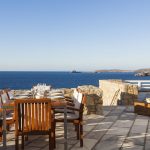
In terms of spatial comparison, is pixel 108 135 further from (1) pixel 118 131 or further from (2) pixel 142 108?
(2) pixel 142 108

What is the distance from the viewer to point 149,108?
318 inches

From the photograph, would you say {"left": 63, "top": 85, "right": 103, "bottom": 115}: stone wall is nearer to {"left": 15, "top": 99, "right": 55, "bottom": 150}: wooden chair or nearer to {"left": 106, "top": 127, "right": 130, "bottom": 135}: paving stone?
{"left": 106, "top": 127, "right": 130, "bottom": 135}: paving stone

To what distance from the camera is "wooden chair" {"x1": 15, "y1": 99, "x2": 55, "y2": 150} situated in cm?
438

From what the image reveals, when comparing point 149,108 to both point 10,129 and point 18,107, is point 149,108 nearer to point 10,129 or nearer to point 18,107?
point 10,129

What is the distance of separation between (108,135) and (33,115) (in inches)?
76.0

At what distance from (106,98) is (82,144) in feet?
25.5

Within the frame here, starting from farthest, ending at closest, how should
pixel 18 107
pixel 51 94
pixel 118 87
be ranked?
1. pixel 118 87
2. pixel 51 94
3. pixel 18 107

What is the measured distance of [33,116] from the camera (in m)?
4.41

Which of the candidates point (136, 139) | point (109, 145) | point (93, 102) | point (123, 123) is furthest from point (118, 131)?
point (93, 102)

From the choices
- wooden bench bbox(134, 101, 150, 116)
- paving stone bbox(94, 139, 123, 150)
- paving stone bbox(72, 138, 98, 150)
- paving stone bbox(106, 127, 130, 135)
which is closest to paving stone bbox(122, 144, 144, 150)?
paving stone bbox(94, 139, 123, 150)

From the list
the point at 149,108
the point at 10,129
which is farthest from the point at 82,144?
the point at 149,108

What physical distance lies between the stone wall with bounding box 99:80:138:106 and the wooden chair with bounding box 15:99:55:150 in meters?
6.35

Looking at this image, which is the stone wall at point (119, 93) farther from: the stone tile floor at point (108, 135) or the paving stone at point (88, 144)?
the paving stone at point (88, 144)

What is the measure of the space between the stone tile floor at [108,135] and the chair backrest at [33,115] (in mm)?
564
